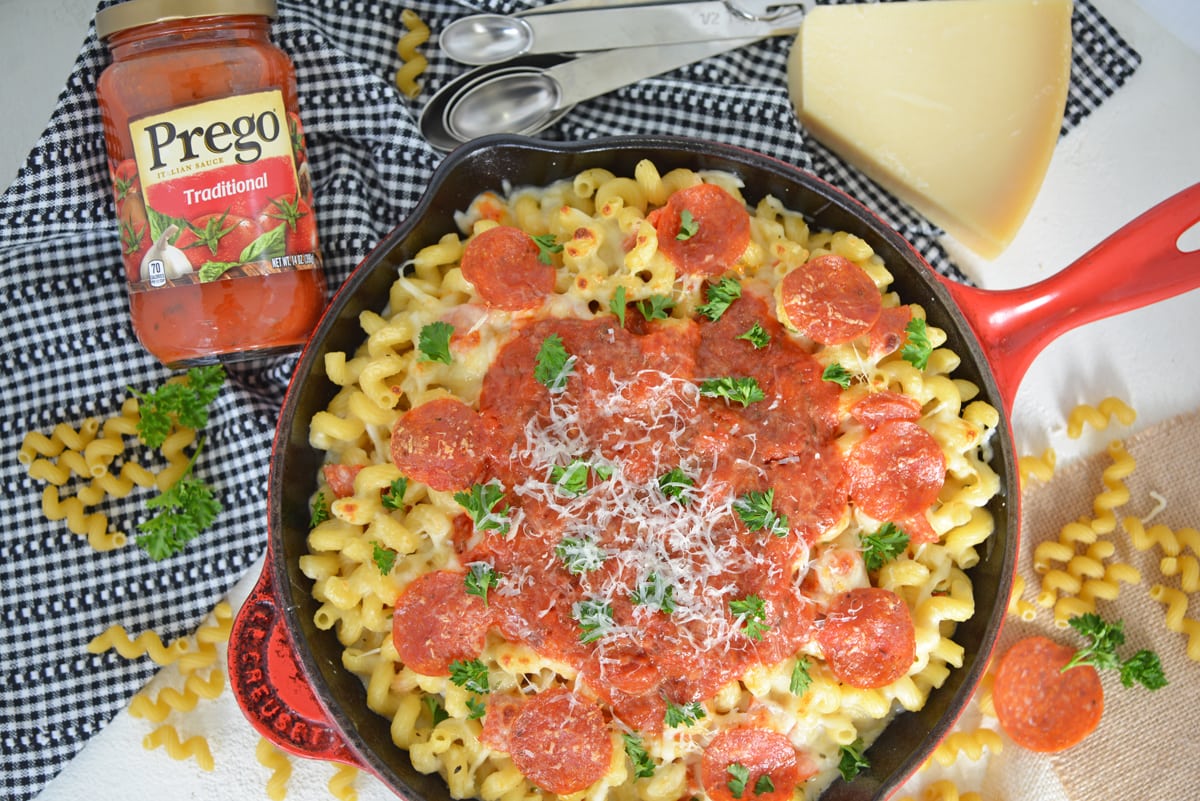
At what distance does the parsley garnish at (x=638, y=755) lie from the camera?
9.38ft

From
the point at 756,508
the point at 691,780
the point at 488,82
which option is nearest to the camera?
the point at 756,508

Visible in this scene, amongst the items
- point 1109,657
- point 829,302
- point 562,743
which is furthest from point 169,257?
point 1109,657

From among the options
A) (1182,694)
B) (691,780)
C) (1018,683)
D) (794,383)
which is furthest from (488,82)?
(1182,694)

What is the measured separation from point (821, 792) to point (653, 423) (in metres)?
1.26


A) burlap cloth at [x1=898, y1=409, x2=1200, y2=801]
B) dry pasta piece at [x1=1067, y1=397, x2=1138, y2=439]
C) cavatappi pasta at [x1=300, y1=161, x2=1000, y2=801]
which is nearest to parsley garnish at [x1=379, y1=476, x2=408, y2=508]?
cavatappi pasta at [x1=300, y1=161, x2=1000, y2=801]

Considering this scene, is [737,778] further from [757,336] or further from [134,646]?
[134,646]

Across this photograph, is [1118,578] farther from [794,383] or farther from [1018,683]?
[794,383]

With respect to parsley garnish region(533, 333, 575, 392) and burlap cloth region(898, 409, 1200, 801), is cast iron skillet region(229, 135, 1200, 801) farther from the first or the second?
burlap cloth region(898, 409, 1200, 801)

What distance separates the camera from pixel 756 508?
279 cm

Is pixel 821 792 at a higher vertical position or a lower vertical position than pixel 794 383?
lower

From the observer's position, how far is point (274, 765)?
11.6ft

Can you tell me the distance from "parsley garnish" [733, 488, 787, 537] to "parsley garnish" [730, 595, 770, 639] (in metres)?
0.19

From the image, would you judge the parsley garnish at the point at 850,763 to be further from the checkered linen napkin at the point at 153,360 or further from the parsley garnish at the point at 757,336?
the checkered linen napkin at the point at 153,360

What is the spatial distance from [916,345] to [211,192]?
2.06 m
